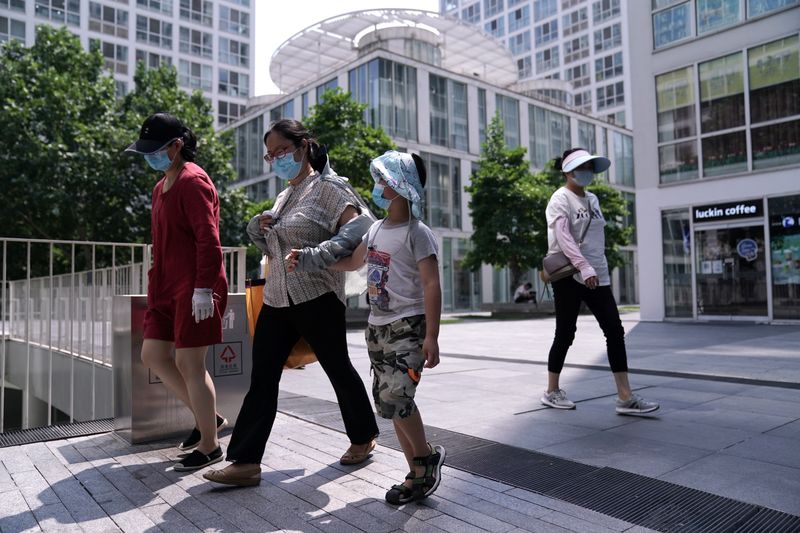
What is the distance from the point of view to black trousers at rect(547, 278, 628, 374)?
4691 mm

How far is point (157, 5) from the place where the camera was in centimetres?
4884

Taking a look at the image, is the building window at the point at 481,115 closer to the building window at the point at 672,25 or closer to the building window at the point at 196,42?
the building window at the point at 672,25

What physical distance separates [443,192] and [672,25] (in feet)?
61.8

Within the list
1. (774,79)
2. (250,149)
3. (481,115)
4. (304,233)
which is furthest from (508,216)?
(304,233)

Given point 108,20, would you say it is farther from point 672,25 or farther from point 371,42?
point 672,25

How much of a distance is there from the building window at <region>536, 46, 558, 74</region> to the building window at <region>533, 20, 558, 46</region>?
3.35ft

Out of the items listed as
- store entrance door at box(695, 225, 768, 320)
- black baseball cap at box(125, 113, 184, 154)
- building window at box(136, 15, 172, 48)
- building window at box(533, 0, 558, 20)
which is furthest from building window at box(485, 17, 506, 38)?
black baseball cap at box(125, 113, 184, 154)

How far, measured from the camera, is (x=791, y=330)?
42.5 feet

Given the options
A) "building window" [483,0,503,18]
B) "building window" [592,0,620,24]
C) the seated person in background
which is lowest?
the seated person in background

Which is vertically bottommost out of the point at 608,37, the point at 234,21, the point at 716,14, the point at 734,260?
the point at 734,260

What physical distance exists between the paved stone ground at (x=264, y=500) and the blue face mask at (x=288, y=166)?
5.40 ft

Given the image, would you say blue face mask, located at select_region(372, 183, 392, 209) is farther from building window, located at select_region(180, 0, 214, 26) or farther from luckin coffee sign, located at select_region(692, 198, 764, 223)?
building window, located at select_region(180, 0, 214, 26)

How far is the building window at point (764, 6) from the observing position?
14914mm

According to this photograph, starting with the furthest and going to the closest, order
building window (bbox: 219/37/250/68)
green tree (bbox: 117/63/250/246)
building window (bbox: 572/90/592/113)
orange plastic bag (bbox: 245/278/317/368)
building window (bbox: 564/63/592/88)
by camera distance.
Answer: building window (bbox: 564/63/592/88), building window (bbox: 572/90/592/113), building window (bbox: 219/37/250/68), green tree (bbox: 117/63/250/246), orange plastic bag (bbox: 245/278/317/368)
